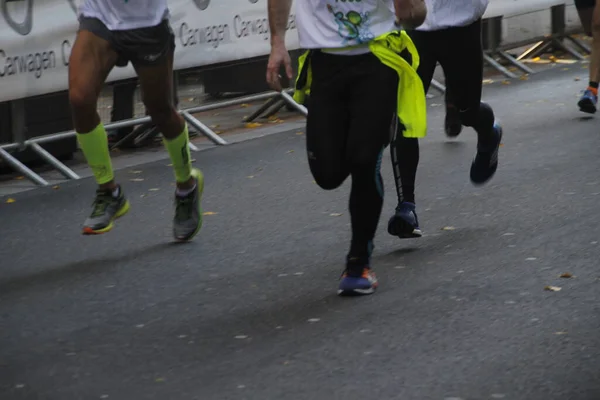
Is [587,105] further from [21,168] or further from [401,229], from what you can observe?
[401,229]

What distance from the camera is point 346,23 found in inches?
234

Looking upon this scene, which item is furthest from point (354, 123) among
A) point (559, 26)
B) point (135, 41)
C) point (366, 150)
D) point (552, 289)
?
point (559, 26)

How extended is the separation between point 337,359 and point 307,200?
3635 millimetres

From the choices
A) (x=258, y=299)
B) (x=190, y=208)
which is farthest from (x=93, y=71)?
(x=258, y=299)

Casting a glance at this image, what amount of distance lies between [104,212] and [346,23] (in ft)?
6.00

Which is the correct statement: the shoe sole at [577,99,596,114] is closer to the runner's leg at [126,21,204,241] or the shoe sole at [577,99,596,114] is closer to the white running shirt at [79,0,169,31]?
the runner's leg at [126,21,204,241]

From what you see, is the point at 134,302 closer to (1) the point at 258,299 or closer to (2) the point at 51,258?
(1) the point at 258,299

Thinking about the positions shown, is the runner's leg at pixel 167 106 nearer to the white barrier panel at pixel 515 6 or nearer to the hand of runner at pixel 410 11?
the hand of runner at pixel 410 11

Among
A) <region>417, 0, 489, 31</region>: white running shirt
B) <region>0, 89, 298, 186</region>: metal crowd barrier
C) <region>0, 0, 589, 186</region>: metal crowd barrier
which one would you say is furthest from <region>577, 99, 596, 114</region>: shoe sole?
<region>417, 0, 489, 31</region>: white running shirt

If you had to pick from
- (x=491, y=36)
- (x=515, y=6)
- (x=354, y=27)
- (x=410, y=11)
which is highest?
(x=410, y=11)

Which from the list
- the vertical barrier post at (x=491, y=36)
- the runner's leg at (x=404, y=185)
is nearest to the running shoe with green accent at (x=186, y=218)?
the runner's leg at (x=404, y=185)

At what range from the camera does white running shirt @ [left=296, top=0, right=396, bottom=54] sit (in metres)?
5.93

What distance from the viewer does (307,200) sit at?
28.3 feet

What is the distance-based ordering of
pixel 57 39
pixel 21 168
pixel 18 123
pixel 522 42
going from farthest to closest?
pixel 522 42, pixel 18 123, pixel 57 39, pixel 21 168
